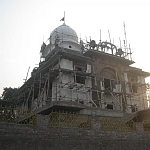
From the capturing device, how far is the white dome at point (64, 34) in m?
25.9

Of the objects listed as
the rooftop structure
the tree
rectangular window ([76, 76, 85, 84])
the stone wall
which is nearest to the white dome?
the rooftop structure

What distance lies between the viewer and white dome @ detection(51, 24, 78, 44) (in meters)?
25.9

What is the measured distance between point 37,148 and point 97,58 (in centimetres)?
1513

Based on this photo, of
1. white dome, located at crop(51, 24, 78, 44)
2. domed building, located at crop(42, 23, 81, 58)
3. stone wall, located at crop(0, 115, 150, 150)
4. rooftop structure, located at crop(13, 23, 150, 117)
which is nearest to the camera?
stone wall, located at crop(0, 115, 150, 150)

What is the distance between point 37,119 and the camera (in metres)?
10.1

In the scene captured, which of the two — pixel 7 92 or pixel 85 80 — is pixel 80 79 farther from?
pixel 7 92

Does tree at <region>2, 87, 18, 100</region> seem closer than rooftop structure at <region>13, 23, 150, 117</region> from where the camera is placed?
No

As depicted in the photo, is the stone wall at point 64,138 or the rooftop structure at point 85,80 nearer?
the stone wall at point 64,138

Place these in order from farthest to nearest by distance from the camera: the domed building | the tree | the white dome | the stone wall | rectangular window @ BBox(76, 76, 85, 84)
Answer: the tree, the white dome, the domed building, rectangular window @ BBox(76, 76, 85, 84), the stone wall

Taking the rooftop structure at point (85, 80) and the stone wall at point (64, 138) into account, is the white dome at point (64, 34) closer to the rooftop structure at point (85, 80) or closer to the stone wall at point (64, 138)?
the rooftop structure at point (85, 80)

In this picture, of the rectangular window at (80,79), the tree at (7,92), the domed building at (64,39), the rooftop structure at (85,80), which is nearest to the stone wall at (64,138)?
the rooftop structure at (85,80)

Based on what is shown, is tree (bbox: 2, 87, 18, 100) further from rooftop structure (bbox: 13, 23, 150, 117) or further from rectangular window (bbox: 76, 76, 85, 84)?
rectangular window (bbox: 76, 76, 85, 84)

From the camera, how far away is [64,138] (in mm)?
10391

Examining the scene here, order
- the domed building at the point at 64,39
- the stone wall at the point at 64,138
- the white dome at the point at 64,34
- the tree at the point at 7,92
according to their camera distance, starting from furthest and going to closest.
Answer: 1. the tree at the point at 7,92
2. the white dome at the point at 64,34
3. the domed building at the point at 64,39
4. the stone wall at the point at 64,138
